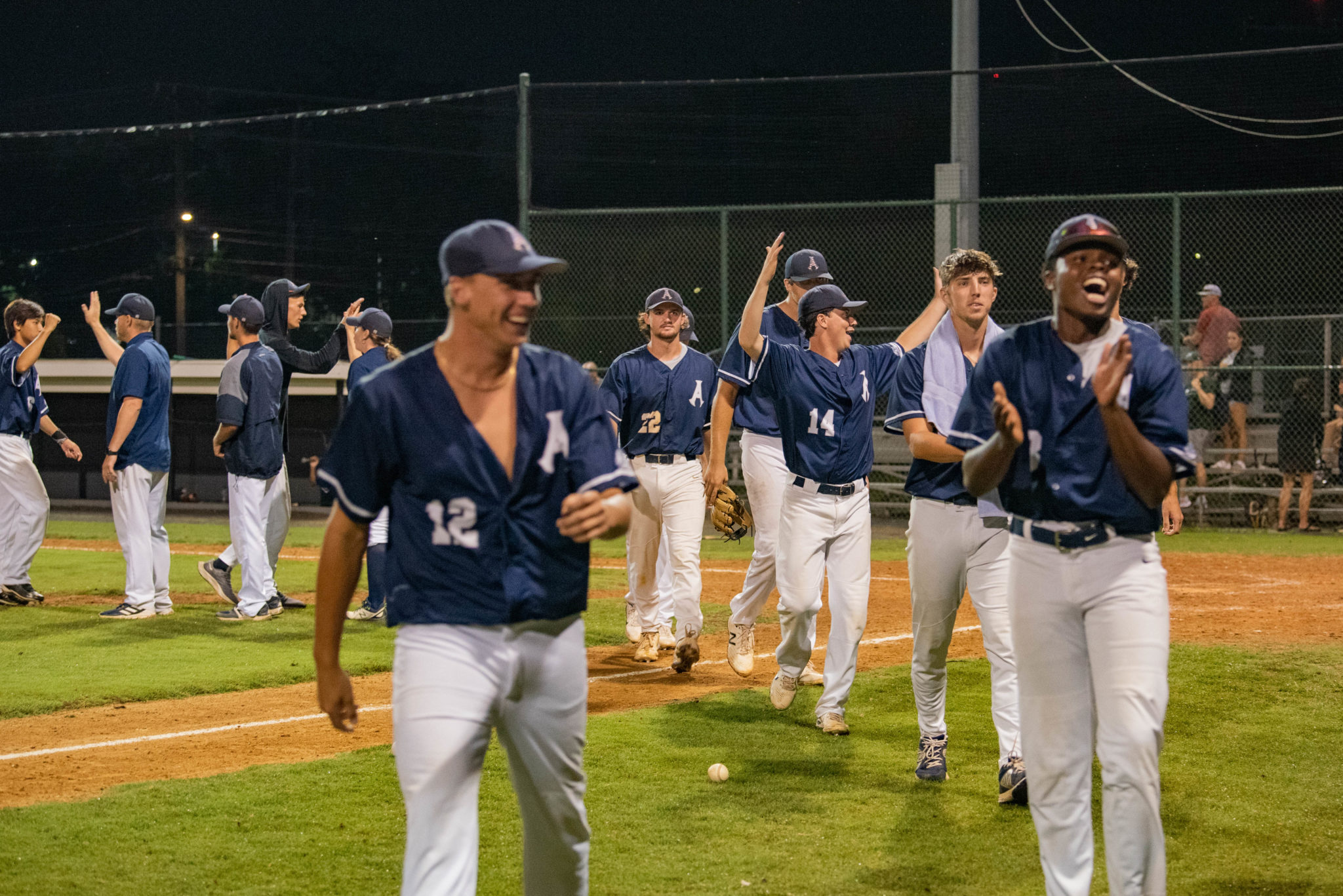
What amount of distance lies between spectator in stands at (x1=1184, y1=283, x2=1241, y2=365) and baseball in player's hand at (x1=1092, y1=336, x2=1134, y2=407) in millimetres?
13568

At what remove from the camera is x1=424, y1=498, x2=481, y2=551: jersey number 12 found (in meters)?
3.23

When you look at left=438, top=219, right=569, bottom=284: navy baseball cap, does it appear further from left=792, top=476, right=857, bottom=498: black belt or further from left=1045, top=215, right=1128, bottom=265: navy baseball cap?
left=792, top=476, right=857, bottom=498: black belt

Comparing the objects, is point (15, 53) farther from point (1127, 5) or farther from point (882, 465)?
point (882, 465)

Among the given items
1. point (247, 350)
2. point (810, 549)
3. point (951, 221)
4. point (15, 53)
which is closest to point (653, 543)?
point (810, 549)

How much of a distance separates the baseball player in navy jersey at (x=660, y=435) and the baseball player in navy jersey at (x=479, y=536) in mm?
5231

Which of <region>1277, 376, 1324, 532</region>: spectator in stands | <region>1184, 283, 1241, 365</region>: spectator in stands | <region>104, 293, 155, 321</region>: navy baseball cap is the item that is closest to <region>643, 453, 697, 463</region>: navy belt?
<region>104, 293, 155, 321</region>: navy baseball cap

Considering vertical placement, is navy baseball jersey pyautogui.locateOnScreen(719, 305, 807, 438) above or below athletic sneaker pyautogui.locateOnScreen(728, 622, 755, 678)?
above

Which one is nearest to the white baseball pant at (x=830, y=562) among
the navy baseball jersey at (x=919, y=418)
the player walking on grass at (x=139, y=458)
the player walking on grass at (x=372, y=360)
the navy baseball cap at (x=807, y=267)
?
the navy baseball jersey at (x=919, y=418)

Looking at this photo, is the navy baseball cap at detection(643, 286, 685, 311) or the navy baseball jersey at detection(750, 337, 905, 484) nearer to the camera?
the navy baseball jersey at detection(750, 337, 905, 484)

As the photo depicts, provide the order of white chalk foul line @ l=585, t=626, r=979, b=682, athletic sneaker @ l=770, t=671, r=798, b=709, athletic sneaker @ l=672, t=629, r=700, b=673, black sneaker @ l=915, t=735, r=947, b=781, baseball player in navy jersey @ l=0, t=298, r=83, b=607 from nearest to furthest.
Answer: black sneaker @ l=915, t=735, r=947, b=781 → athletic sneaker @ l=770, t=671, r=798, b=709 → athletic sneaker @ l=672, t=629, r=700, b=673 → white chalk foul line @ l=585, t=626, r=979, b=682 → baseball player in navy jersey @ l=0, t=298, r=83, b=607

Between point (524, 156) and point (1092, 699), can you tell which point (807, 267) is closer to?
point (1092, 699)

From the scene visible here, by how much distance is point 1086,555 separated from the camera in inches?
148

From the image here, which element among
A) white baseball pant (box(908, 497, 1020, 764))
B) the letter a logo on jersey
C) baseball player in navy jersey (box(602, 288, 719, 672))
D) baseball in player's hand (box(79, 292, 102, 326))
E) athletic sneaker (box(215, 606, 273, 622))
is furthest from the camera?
baseball in player's hand (box(79, 292, 102, 326))

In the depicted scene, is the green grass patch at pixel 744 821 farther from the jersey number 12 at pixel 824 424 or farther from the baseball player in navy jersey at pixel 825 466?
the jersey number 12 at pixel 824 424
